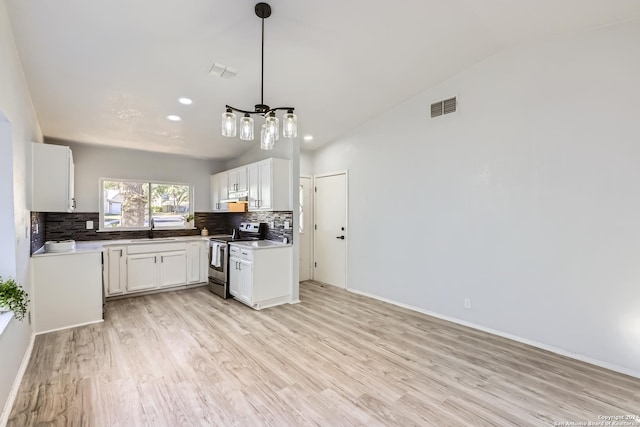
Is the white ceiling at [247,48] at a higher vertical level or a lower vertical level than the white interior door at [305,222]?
higher

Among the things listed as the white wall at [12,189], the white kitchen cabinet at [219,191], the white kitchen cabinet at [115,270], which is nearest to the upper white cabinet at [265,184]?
the white kitchen cabinet at [219,191]

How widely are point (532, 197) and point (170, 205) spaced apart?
566 cm

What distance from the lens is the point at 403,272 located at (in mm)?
4367

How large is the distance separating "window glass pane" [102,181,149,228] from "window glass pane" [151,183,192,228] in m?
0.14

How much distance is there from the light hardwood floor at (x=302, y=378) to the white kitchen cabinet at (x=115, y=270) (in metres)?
1.04

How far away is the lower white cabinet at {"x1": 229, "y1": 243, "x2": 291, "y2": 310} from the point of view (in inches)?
168

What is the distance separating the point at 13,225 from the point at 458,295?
4414 millimetres

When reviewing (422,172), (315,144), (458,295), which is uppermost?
(315,144)

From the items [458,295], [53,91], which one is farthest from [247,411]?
[53,91]

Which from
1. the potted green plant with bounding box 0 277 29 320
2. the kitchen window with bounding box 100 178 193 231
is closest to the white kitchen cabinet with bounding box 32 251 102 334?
the potted green plant with bounding box 0 277 29 320

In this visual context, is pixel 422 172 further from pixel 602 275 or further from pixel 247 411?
pixel 247 411

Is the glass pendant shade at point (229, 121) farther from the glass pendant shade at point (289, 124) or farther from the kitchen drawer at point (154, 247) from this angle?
the kitchen drawer at point (154, 247)

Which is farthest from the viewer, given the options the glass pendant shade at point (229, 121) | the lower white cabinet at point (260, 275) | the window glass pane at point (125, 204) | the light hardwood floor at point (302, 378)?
the window glass pane at point (125, 204)

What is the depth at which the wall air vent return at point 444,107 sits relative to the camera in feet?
12.4
